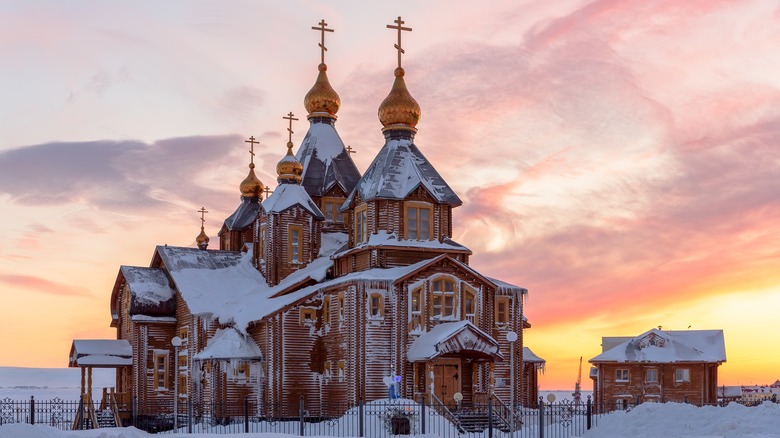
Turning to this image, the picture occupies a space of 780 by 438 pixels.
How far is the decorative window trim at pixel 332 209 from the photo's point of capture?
164ft

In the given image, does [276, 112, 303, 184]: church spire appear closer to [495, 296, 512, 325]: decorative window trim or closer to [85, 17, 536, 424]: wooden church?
[85, 17, 536, 424]: wooden church

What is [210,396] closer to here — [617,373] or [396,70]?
[396,70]

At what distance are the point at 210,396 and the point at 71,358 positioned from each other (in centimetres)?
955

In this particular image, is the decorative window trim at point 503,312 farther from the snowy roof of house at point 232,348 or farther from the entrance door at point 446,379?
the snowy roof of house at point 232,348

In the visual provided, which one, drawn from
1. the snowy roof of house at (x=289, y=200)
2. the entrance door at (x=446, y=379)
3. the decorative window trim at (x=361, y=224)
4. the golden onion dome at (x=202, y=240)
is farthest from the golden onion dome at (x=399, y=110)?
the golden onion dome at (x=202, y=240)

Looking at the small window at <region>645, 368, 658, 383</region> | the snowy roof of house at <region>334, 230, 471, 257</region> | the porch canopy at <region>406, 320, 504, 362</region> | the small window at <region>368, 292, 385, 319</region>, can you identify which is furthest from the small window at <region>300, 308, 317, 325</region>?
the small window at <region>645, 368, 658, 383</region>

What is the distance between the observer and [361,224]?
4338 cm

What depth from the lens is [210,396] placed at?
4334cm

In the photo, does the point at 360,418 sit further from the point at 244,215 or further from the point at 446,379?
the point at 244,215

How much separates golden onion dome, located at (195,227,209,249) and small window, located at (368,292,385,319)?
74.6ft

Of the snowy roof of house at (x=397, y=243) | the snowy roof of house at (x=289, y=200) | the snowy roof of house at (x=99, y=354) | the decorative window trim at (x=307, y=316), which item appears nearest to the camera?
the snowy roof of house at (x=397, y=243)

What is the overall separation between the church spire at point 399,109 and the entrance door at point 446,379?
1065 cm

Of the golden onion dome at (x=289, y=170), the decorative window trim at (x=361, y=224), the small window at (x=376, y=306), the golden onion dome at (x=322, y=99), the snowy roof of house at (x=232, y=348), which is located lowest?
the snowy roof of house at (x=232, y=348)

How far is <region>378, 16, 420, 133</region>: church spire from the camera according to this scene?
4466cm
